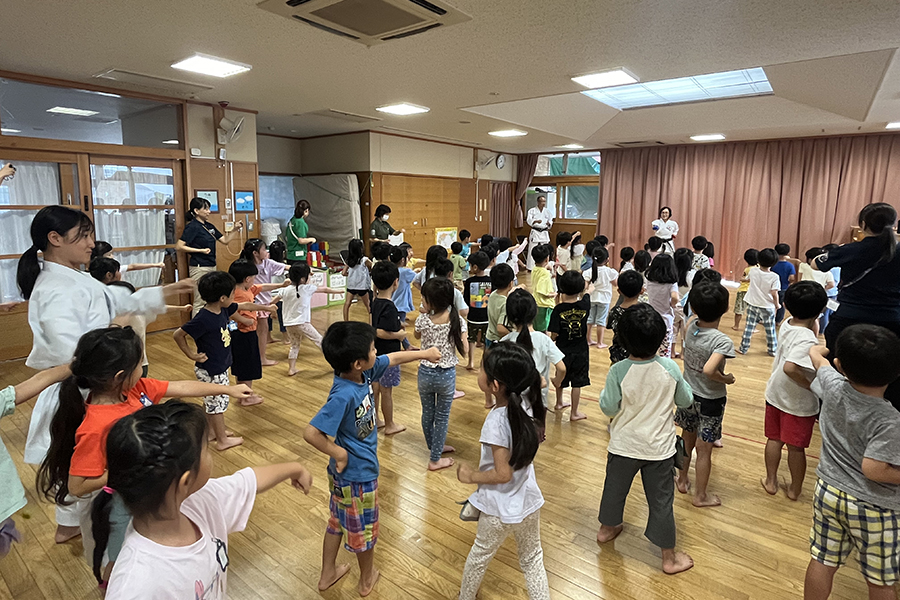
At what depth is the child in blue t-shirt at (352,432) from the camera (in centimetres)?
167

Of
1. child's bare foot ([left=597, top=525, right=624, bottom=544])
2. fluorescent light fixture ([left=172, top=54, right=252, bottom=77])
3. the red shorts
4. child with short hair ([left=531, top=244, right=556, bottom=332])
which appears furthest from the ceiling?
child's bare foot ([left=597, top=525, right=624, bottom=544])

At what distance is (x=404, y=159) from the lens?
916 cm

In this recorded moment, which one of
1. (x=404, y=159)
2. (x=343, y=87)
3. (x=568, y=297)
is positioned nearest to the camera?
(x=568, y=297)

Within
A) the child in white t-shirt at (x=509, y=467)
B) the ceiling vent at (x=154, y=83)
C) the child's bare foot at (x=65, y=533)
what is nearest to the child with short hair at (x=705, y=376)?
the child in white t-shirt at (x=509, y=467)

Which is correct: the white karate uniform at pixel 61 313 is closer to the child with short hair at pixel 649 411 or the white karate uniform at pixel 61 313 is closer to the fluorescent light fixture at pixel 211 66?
the child with short hair at pixel 649 411

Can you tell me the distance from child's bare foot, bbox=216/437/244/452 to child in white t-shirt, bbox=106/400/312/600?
2.25 m

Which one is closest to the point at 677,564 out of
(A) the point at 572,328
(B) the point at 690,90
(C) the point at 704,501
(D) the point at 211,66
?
(C) the point at 704,501

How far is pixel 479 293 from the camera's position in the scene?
4.31 metres

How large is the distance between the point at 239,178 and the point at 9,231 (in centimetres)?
252

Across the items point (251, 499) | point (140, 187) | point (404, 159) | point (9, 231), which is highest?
point (404, 159)

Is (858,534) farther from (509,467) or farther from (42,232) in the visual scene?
(42,232)

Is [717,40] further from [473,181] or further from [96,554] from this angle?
[473,181]

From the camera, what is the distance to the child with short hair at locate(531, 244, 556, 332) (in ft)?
14.0

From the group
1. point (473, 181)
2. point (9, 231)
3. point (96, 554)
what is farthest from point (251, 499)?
point (473, 181)
